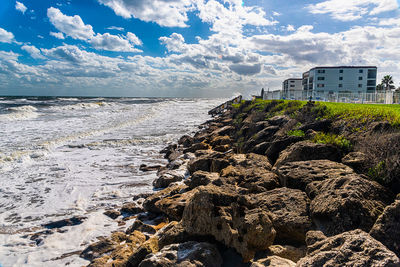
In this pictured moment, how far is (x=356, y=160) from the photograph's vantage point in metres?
5.95

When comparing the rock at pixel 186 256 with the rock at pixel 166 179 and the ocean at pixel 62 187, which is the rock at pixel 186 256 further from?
the rock at pixel 166 179

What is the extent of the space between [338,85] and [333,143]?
207 feet

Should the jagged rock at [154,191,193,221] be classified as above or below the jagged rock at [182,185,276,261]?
below

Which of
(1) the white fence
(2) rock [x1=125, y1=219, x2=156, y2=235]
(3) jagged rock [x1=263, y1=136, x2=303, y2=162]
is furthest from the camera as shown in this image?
(1) the white fence

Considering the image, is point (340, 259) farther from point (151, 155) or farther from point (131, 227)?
point (151, 155)

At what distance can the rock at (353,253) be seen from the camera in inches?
102

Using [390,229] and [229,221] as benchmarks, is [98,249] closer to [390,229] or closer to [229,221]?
[229,221]

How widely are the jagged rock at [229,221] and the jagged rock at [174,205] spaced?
4.61 feet

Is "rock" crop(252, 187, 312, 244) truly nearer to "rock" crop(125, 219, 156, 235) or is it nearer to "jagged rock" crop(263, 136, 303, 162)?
"rock" crop(125, 219, 156, 235)

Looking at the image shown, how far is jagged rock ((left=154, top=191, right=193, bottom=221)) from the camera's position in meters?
5.83

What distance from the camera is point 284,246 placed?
4.07 m

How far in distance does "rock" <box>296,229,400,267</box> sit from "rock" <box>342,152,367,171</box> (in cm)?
337

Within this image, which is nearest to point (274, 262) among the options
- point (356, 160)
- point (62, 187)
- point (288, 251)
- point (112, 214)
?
point (288, 251)

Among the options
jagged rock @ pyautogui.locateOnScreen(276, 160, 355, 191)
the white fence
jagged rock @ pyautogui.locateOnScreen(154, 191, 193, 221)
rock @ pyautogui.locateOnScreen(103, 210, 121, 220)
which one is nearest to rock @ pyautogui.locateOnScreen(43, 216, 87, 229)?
rock @ pyautogui.locateOnScreen(103, 210, 121, 220)
